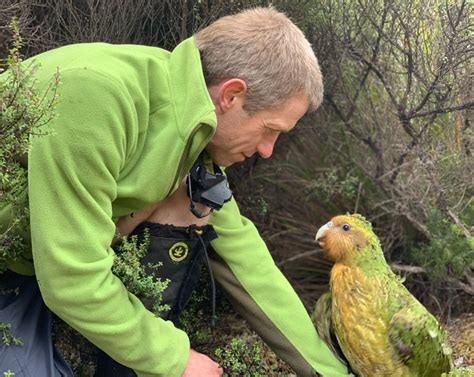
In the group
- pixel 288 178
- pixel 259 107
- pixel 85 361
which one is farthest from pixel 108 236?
pixel 288 178

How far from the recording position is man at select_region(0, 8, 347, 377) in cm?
193

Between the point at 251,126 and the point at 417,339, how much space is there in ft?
3.50

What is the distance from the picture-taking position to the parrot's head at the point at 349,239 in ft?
8.84

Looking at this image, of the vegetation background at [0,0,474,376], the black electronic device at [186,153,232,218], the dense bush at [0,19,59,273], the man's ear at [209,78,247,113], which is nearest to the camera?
the dense bush at [0,19,59,273]

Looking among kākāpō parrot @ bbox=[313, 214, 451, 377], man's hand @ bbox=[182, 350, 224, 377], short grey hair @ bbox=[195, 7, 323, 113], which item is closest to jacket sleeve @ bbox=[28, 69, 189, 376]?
man's hand @ bbox=[182, 350, 224, 377]

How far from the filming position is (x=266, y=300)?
8.75 feet

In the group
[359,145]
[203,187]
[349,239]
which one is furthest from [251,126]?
[359,145]

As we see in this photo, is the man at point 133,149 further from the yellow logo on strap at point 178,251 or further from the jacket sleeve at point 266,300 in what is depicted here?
the jacket sleeve at point 266,300

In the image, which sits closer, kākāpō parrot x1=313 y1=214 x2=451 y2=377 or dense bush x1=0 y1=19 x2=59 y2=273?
dense bush x1=0 y1=19 x2=59 y2=273

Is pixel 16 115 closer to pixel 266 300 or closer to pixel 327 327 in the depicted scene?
pixel 266 300

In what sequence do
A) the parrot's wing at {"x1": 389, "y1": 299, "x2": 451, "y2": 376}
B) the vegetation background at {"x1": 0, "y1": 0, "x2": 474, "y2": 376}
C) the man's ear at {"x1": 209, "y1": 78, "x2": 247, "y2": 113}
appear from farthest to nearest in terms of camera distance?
the vegetation background at {"x1": 0, "y1": 0, "x2": 474, "y2": 376}
the parrot's wing at {"x1": 389, "y1": 299, "x2": 451, "y2": 376}
the man's ear at {"x1": 209, "y1": 78, "x2": 247, "y2": 113}

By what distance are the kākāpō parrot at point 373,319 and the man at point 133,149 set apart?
0.58 m

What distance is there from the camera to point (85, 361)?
9.23ft

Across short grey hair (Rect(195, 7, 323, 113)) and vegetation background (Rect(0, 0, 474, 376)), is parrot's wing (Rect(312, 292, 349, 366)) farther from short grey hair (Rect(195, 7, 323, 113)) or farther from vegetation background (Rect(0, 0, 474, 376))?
short grey hair (Rect(195, 7, 323, 113))
